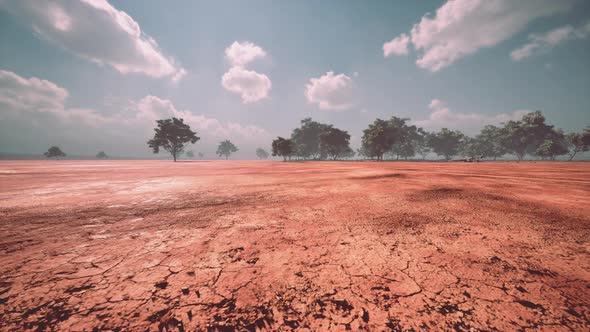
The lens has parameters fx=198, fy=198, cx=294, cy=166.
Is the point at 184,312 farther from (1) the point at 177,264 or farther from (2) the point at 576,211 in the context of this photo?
(2) the point at 576,211

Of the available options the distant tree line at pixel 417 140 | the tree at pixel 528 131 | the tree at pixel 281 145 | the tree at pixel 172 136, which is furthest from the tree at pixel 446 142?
the tree at pixel 172 136

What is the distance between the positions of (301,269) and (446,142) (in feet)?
284

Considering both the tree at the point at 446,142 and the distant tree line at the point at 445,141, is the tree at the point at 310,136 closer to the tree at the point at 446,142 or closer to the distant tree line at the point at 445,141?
the distant tree line at the point at 445,141

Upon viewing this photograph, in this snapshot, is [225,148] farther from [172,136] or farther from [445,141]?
[445,141]

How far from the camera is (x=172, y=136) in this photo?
55125 millimetres

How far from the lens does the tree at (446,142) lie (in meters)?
68.2

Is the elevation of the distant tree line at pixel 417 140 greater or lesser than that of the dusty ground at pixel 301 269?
greater

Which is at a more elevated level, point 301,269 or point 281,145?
point 281,145

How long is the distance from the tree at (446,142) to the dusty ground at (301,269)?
81.4m

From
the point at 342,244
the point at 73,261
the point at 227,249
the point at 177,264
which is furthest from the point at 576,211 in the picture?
the point at 73,261

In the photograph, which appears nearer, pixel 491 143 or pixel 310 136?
pixel 491 143

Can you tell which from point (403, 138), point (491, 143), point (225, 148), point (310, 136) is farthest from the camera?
point (225, 148)

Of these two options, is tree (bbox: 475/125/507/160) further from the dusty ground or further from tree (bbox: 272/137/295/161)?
the dusty ground

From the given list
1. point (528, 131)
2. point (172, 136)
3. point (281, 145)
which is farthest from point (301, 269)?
point (528, 131)
